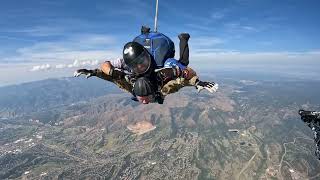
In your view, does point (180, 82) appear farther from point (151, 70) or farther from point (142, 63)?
point (142, 63)

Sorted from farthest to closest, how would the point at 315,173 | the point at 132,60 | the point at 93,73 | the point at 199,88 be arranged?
1. the point at 315,173
2. the point at 93,73
3. the point at 132,60
4. the point at 199,88

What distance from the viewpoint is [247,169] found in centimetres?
19450

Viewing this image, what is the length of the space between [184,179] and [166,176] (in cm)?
1238

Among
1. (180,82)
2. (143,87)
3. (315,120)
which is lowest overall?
(315,120)

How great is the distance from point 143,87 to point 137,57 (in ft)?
2.69

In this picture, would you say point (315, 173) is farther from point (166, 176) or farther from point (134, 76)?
point (134, 76)

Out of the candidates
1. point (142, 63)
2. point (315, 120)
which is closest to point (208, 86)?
point (142, 63)

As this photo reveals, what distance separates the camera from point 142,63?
26.3 feet

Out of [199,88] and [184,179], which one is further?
[184,179]

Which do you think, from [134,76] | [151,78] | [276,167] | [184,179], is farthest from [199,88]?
[276,167]

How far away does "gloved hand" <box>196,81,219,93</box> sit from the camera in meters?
7.05

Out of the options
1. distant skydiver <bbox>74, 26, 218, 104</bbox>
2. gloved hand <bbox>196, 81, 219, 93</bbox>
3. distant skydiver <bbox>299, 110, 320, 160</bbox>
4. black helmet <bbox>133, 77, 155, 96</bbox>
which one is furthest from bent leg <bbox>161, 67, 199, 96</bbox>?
distant skydiver <bbox>299, 110, 320, 160</bbox>

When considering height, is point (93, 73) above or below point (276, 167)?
above

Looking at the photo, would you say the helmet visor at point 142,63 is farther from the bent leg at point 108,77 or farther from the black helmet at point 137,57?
the bent leg at point 108,77
